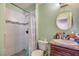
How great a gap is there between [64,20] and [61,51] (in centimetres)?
33

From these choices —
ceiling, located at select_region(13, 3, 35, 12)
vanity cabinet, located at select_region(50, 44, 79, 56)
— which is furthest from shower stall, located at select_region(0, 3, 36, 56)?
vanity cabinet, located at select_region(50, 44, 79, 56)

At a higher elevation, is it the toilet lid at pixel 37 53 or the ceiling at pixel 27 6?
the ceiling at pixel 27 6

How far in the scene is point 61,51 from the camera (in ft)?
4.25

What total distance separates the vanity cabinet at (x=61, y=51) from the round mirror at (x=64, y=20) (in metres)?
0.21

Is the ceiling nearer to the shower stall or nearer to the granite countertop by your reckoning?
the shower stall

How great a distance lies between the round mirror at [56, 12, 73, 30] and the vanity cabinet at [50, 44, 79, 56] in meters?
0.21

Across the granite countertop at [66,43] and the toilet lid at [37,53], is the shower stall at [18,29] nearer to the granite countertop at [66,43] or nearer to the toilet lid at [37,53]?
the toilet lid at [37,53]

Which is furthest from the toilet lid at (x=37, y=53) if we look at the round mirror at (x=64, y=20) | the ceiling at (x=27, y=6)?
the ceiling at (x=27, y=6)

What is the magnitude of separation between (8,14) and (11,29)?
157mm

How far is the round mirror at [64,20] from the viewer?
1298mm

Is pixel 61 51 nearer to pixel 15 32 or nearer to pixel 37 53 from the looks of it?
pixel 37 53

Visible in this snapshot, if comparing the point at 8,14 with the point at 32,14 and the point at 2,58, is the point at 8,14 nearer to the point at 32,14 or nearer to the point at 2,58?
the point at 32,14

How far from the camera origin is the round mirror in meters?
1.30

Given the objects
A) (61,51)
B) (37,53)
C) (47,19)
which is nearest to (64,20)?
(47,19)
